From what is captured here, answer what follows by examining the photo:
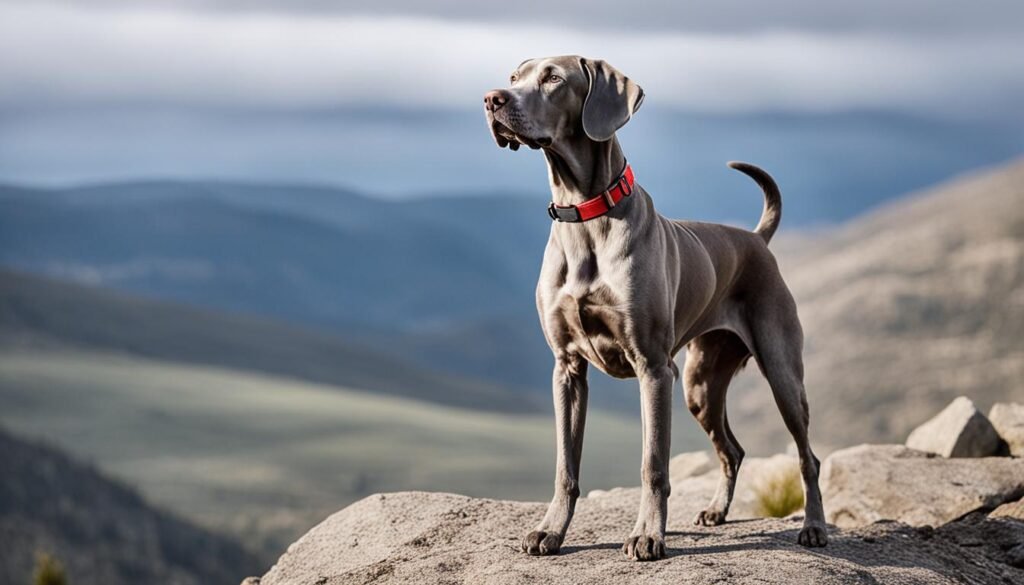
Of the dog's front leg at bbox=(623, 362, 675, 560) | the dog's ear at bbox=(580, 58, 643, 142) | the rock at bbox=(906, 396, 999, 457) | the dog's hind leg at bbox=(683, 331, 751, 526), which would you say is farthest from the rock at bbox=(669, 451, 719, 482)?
the dog's ear at bbox=(580, 58, 643, 142)

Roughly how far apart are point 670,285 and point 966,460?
669 centimetres

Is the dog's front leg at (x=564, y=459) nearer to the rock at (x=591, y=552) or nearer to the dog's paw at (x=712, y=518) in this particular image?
the rock at (x=591, y=552)

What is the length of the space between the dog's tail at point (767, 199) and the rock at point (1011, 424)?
18.7 ft

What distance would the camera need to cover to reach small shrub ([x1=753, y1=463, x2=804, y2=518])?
50.3ft

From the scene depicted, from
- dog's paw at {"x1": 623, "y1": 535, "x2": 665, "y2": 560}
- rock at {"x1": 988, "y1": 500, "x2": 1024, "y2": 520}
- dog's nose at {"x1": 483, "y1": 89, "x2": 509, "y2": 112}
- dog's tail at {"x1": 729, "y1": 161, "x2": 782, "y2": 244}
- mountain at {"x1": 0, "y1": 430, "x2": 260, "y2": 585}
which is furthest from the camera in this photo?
mountain at {"x1": 0, "y1": 430, "x2": 260, "y2": 585}

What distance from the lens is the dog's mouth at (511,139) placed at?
9086mm

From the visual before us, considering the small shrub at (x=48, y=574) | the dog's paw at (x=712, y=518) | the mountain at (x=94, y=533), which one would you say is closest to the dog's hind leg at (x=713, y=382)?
the dog's paw at (x=712, y=518)

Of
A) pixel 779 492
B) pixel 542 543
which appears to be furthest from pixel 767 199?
pixel 779 492

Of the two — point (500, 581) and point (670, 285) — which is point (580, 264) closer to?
point (670, 285)

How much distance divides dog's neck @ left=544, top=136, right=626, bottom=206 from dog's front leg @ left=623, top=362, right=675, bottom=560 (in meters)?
1.33

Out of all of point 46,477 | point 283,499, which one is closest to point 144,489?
point 283,499

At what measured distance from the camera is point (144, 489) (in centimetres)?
17988

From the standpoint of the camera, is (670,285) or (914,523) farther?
(914,523)

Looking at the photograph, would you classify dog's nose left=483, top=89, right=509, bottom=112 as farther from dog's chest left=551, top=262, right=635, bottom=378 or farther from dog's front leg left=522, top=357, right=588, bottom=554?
dog's front leg left=522, top=357, right=588, bottom=554
